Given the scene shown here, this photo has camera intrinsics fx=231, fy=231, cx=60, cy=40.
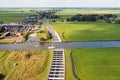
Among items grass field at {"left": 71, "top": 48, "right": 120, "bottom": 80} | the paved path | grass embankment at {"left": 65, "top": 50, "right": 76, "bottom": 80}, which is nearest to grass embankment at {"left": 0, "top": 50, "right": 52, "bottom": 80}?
the paved path

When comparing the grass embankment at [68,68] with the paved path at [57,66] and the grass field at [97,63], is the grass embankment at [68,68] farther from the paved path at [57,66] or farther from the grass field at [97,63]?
the grass field at [97,63]

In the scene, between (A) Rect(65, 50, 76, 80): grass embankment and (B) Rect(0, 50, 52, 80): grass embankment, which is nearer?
(A) Rect(65, 50, 76, 80): grass embankment

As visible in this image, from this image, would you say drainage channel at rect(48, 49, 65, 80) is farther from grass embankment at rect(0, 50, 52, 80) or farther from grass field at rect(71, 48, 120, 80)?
grass field at rect(71, 48, 120, 80)

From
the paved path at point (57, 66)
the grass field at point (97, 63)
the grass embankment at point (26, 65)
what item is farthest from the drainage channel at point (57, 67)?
the grass field at point (97, 63)

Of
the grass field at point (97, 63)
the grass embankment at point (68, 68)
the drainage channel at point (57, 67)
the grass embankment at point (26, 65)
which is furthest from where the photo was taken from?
the grass embankment at point (26, 65)

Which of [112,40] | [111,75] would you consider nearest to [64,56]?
[111,75]
